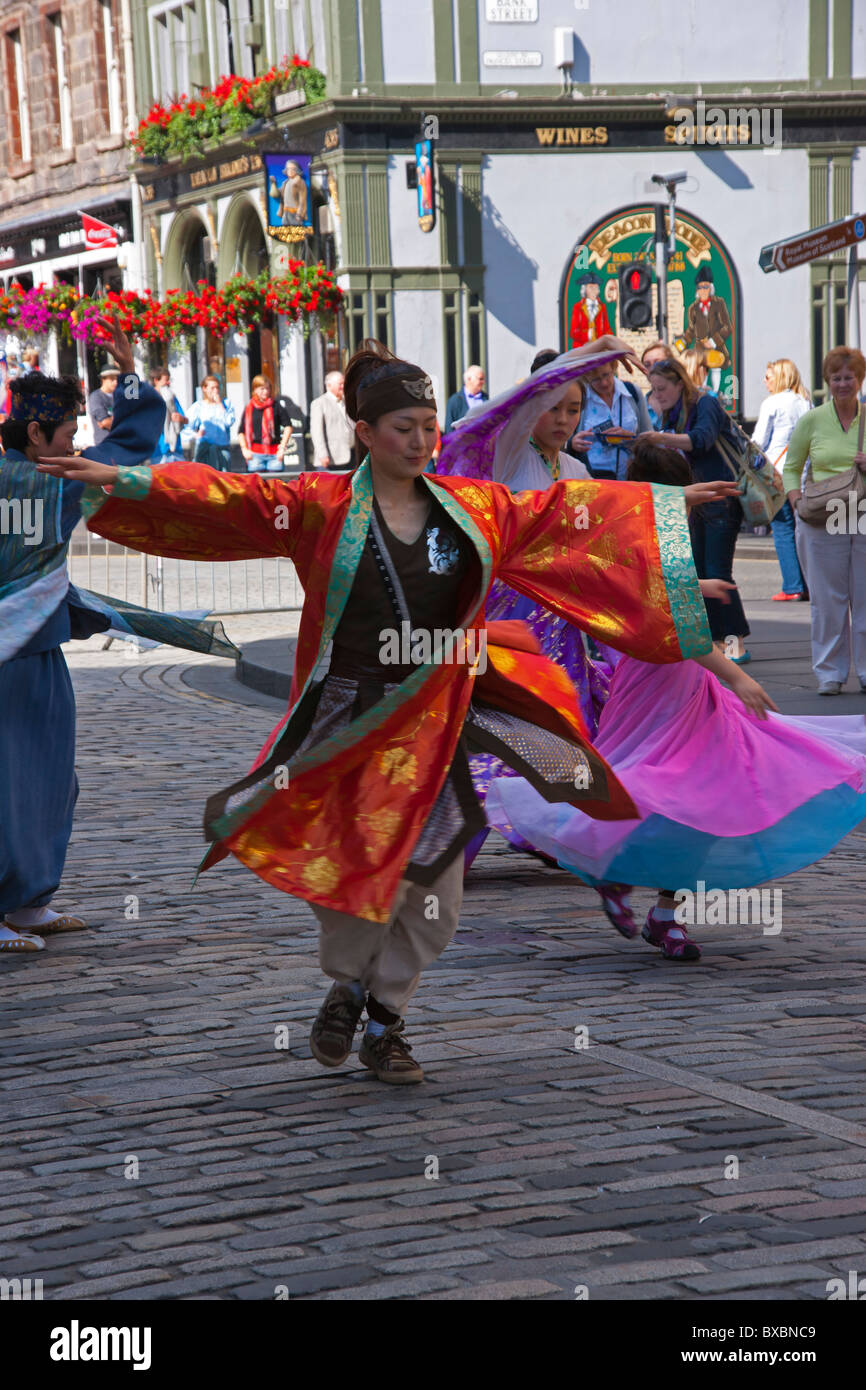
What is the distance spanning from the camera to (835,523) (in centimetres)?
1104

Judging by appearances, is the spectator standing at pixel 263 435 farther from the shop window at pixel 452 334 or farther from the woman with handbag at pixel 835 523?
the woman with handbag at pixel 835 523

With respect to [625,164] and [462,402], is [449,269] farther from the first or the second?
[462,402]

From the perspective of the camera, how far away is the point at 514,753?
4.78 m

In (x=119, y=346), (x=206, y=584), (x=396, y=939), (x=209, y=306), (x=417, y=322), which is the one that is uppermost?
(x=209, y=306)

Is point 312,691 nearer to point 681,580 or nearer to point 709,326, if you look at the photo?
point 681,580

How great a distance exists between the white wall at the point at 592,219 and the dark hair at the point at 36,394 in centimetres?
2102

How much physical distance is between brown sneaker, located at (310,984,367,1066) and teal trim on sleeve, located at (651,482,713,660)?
124 cm

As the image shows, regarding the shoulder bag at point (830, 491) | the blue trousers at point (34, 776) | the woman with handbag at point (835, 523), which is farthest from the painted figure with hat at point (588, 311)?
the blue trousers at point (34, 776)

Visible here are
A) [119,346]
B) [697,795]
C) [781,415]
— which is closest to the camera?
[119,346]

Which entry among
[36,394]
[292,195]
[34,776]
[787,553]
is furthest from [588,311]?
[34,776]

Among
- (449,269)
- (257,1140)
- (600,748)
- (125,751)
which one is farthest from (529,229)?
(257,1140)

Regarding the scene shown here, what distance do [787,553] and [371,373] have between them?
37.4 ft

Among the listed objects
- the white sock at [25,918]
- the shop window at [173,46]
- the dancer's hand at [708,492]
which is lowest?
the white sock at [25,918]

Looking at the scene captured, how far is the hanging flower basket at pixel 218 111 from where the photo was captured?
26609mm
